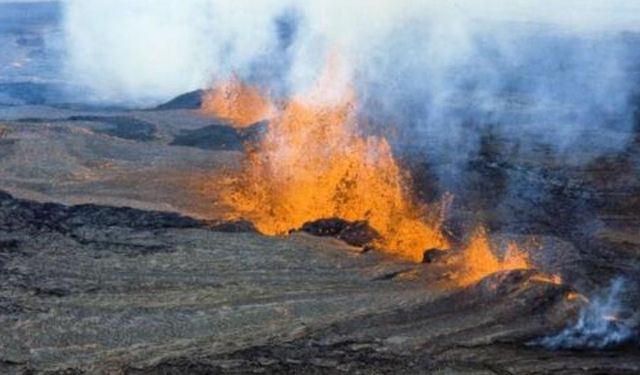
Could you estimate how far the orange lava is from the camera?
29.8 meters

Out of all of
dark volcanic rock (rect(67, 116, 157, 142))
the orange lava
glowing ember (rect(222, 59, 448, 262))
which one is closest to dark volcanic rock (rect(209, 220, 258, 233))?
glowing ember (rect(222, 59, 448, 262))

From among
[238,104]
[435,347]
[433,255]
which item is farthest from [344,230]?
[238,104]

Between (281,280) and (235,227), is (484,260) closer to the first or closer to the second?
(281,280)

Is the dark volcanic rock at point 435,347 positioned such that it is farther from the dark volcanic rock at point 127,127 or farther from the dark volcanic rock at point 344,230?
the dark volcanic rock at point 127,127

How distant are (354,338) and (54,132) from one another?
15.7m

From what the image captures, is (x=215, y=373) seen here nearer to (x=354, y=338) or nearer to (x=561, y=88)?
(x=354, y=338)

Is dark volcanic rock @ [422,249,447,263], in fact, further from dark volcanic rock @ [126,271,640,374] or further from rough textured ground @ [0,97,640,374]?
dark volcanic rock @ [126,271,640,374]

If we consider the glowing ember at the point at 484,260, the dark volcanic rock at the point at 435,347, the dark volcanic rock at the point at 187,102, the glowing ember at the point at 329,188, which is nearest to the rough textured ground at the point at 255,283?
the dark volcanic rock at the point at 435,347

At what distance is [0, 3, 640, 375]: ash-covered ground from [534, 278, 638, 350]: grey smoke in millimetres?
26

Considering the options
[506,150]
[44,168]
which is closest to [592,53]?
[506,150]

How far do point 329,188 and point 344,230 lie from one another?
11.0 feet

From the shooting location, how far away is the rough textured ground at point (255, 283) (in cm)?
1021

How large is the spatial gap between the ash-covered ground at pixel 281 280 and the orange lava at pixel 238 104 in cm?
719

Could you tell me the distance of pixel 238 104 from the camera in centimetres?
3197
